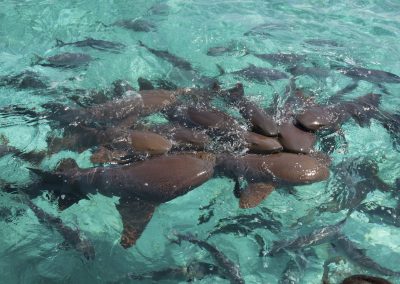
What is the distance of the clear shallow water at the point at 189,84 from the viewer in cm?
439

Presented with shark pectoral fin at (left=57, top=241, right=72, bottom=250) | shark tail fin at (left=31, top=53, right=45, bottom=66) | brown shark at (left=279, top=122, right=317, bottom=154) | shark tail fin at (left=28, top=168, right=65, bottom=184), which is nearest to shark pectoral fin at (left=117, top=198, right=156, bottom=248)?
shark pectoral fin at (left=57, top=241, right=72, bottom=250)

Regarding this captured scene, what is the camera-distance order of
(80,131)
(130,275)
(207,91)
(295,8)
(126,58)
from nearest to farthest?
(130,275) → (80,131) → (207,91) → (126,58) → (295,8)

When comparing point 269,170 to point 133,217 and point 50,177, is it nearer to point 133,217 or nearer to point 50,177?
point 133,217

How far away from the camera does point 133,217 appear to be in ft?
14.4

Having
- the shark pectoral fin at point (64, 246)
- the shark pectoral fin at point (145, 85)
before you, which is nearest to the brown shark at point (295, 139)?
the shark pectoral fin at point (145, 85)

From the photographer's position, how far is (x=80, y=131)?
5.31 m

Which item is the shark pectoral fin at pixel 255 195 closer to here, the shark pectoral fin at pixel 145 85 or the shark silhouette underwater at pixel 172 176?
the shark silhouette underwater at pixel 172 176

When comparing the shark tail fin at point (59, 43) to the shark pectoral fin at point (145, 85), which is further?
the shark tail fin at point (59, 43)

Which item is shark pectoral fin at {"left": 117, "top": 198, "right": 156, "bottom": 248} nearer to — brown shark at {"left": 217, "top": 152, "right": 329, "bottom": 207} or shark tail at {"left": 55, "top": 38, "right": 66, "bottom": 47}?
brown shark at {"left": 217, "top": 152, "right": 329, "bottom": 207}

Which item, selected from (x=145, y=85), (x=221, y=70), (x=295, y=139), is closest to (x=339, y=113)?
(x=295, y=139)

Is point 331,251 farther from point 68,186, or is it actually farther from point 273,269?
point 68,186

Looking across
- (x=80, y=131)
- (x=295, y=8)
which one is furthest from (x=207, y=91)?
(x=295, y=8)

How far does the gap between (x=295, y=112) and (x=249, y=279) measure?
7.63ft

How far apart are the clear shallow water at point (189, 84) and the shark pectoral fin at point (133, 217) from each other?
215mm
